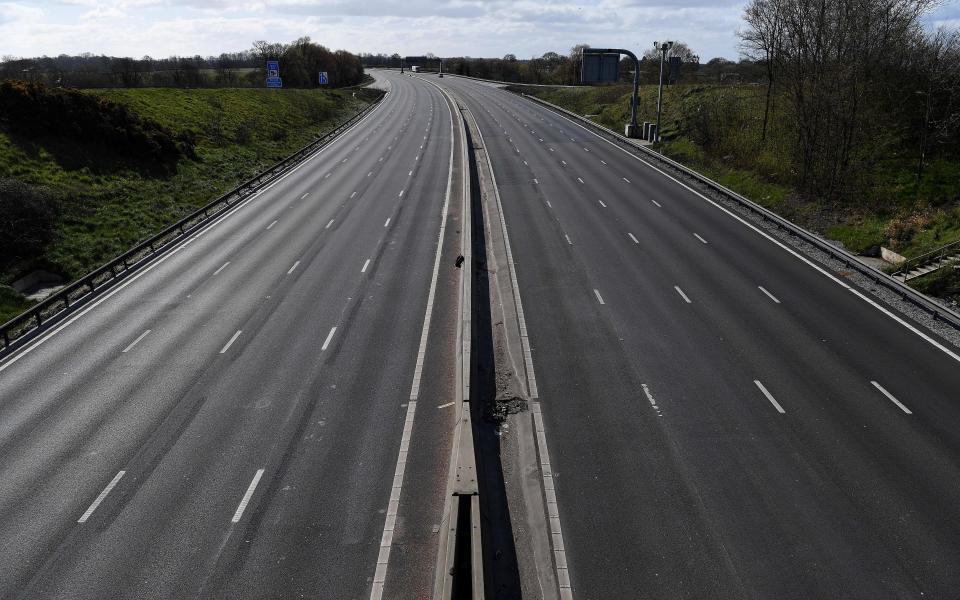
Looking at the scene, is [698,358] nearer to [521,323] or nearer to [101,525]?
[521,323]

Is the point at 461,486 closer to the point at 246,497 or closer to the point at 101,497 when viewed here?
the point at 246,497

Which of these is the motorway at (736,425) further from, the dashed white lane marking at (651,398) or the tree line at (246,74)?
the tree line at (246,74)

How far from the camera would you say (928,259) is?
2359 cm

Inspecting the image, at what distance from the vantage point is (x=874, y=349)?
18203mm

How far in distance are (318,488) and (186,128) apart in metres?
49.2

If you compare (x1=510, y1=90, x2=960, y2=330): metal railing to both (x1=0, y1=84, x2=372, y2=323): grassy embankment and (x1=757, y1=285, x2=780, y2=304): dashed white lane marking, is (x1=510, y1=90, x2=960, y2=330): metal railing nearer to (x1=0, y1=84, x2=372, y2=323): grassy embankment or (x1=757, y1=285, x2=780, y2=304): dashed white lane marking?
(x1=757, y1=285, x2=780, y2=304): dashed white lane marking

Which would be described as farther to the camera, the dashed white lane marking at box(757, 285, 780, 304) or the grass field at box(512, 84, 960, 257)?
the grass field at box(512, 84, 960, 257)

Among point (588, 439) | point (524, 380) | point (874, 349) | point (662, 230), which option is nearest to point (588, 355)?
point (524, 380)

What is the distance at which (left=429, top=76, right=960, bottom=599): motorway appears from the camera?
419 inches

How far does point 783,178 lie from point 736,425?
97.1ft

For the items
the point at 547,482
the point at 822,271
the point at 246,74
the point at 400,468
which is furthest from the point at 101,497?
the point at 246,74

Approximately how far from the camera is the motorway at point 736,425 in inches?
419

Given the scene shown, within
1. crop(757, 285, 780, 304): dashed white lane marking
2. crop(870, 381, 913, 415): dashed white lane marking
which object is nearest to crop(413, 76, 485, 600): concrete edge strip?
crop(870, 381, 913, 415): dashed white lane marking

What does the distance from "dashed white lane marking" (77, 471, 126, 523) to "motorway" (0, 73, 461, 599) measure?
32 millimetres
